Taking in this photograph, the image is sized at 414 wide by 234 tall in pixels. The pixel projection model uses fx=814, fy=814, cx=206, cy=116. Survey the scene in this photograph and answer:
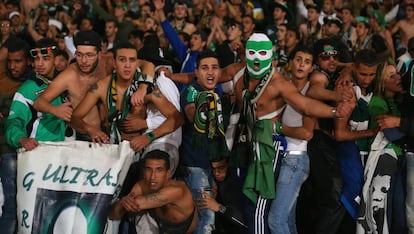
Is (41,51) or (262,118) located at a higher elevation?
(41,51)

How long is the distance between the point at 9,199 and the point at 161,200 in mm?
1463

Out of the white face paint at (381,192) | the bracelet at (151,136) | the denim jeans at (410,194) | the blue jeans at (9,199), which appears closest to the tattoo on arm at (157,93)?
the bracelet at (151,136)

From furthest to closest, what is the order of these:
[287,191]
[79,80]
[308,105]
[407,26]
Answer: [407,26] → [79,80] → [287,191] → [308,105]

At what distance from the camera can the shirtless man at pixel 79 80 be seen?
745 cm

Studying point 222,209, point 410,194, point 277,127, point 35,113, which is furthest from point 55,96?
point 410,194

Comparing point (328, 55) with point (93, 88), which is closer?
point (93, 88)

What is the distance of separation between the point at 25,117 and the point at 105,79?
0.82 metres

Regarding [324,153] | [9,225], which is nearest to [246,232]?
[324,153]

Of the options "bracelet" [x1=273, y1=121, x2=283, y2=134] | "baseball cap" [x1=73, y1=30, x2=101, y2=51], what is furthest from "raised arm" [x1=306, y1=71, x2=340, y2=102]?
"baseball cap" [x1=73, y1=30, x2=101, y2=51]

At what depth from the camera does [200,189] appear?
25.4ft

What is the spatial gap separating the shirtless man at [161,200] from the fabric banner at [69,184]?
0.66 ft

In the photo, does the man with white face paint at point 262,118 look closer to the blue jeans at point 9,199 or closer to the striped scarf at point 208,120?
the striped scarf at point 208,120

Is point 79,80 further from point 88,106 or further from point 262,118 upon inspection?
point 262,118

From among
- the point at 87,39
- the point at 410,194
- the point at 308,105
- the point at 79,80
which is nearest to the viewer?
the point at 308,105
